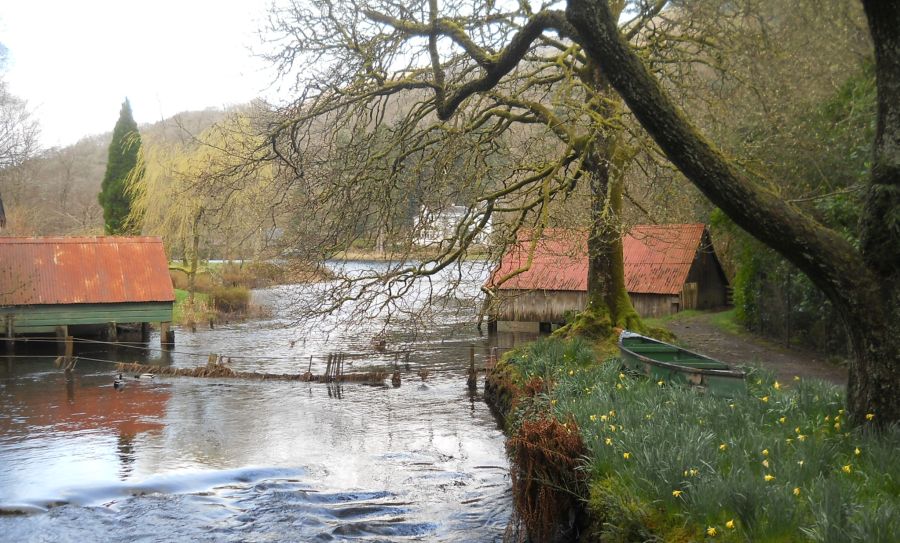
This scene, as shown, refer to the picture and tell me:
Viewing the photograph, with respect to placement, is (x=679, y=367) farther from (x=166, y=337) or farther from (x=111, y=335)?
(x=111, y=335)

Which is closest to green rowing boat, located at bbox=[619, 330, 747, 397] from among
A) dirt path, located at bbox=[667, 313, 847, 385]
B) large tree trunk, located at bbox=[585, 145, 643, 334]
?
dirt path, located at bbox=[667, 313, 847, 385]

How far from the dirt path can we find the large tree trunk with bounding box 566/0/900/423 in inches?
179

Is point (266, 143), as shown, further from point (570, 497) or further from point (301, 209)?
point (570, 497)

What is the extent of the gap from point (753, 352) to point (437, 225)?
914 centimetres

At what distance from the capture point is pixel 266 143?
1138cm

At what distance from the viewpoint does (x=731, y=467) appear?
5.91 meters

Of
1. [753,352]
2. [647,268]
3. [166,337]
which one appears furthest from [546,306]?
[166,337]

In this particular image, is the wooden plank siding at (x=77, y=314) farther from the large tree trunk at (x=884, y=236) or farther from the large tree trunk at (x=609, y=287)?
the large tree trunk at (x=884, y=236)

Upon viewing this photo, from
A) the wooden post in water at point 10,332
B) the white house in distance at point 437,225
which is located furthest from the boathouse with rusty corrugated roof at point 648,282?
the wooden post in water at point 10,332

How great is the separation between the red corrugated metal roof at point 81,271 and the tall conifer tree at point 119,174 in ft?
40.8

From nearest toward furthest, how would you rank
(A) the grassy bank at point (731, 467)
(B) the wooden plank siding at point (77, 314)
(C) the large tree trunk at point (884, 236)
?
(A) the grassy bank at point (731, 467) < (C) the large tree trunk at point (884, 236) < (B) the wooden plank siding at point (77, 314)

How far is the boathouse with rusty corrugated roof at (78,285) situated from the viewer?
24.4 metres

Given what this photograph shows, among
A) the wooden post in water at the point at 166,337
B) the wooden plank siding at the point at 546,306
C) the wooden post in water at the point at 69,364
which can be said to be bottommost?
the wooden post in water at the point at 69,364

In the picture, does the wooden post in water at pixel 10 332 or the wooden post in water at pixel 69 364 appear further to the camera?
the wooden post in water at pixel 10 332
